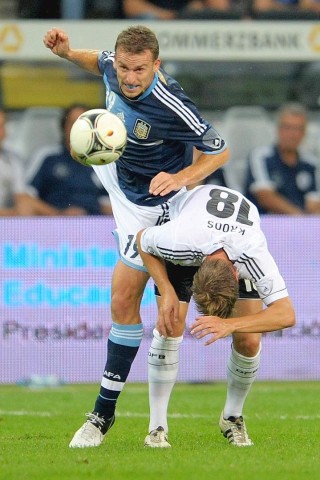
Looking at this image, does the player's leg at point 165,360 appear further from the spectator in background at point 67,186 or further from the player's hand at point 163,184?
the spectator in background at point 67,186

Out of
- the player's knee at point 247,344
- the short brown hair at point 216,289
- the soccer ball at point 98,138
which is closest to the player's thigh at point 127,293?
the player's knee at point 247,344

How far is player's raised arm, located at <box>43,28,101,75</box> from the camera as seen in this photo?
7.91 meters

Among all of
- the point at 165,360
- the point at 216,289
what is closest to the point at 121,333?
the point at 165,360

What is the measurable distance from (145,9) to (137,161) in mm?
5946

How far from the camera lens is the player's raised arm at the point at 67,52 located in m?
7.91

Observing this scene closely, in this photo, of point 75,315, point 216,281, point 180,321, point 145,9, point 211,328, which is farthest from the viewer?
point 145,9

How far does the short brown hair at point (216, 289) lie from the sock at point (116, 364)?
110 centimetres

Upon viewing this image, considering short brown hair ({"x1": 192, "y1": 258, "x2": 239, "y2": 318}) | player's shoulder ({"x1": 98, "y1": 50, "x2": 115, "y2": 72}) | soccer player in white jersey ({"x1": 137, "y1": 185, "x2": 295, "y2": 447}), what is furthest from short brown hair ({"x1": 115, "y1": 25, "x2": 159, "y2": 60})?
short brown hair ({"x1": 192, "y1": 258, "x2": 239, "y2": 318})

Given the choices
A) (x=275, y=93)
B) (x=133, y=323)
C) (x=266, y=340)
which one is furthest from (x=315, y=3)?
(x=133, y=323)

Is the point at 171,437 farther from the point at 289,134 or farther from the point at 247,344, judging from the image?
the point at 289,134

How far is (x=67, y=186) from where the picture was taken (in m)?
13.0

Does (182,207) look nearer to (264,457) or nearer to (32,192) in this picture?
(264,457)

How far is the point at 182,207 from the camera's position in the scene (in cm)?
709

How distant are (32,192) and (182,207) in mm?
6090
